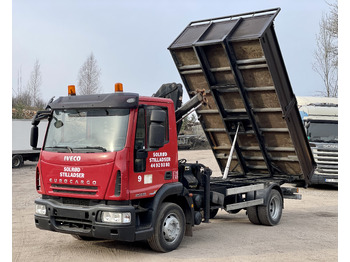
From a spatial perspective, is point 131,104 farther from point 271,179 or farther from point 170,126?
point 271,179

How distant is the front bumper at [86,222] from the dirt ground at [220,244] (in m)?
0.49

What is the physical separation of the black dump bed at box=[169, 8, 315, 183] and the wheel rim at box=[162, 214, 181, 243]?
3.13m

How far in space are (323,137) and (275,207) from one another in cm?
737

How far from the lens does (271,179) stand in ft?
33.3

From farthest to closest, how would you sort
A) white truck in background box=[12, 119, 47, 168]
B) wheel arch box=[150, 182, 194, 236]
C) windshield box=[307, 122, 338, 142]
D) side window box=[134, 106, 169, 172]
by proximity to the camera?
white truck in background box=[12, 119, 47, 168]
windshield box=[307, 122, 338, 142]
wheel arch box=[150, 182, 194, 236]
side window box=[134, 106, 169, 172]

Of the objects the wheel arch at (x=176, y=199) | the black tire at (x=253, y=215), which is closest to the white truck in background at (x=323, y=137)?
the black tire at (x=253, y=215)

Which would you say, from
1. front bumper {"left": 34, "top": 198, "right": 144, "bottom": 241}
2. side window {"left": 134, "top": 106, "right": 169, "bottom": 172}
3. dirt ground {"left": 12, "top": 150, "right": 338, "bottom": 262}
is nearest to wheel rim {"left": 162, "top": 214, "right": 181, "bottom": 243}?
dirt ground {"left": 12, "top": 150, "right": 338, "bottom": 262}

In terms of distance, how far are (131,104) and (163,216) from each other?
191 centimetres

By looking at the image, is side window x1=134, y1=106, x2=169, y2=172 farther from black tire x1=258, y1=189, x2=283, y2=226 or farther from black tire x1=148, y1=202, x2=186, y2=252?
black tire x1=258, y1=189, x2=283, y2=226

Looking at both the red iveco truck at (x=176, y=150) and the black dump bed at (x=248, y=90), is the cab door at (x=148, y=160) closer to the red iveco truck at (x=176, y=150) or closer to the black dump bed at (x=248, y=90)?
the red iveco truck at (x=176, y=150)

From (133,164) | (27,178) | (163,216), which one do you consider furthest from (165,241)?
(27,178)

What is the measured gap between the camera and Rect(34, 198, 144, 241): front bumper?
639 centimetres

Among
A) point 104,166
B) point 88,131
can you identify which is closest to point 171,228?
point 104,166

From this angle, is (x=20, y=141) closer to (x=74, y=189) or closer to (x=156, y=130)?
(x=74, y=189)
